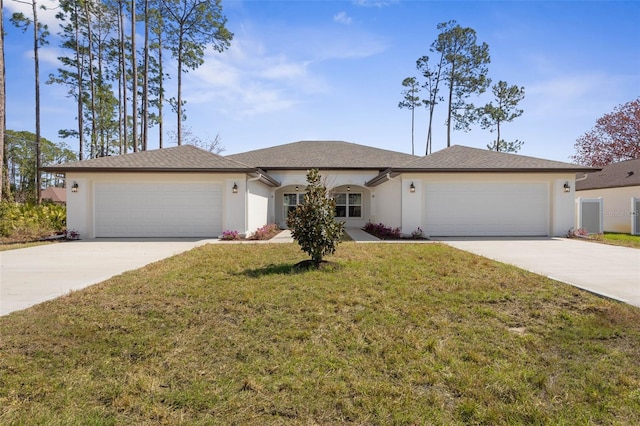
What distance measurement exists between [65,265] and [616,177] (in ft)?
82.4

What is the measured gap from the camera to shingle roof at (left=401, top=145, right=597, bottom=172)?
12.9 m

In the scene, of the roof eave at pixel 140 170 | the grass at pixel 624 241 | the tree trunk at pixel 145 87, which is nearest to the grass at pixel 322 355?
the roof eave at pixel 140 170

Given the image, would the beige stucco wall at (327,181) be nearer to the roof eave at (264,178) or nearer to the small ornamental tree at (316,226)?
the roof eave at (264,178)

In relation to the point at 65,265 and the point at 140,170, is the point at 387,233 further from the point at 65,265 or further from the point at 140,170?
the point at 65,265

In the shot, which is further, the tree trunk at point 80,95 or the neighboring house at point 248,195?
the tree trunk at point 80,95

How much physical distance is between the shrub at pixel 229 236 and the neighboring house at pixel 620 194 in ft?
53.2

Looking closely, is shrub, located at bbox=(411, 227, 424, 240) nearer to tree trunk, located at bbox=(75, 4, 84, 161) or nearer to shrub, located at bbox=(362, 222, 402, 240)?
shrub, located at bbox=(362, 222, 402, 240)

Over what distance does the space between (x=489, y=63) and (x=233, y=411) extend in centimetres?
3102

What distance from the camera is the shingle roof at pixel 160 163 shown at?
12.5m

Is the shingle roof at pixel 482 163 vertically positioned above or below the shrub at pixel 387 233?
above

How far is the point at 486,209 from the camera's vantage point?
13500 millimetres

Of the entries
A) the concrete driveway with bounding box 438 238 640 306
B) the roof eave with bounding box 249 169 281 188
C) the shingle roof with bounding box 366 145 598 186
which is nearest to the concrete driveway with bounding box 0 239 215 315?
the roof eave with bounding box 249 169 281 188

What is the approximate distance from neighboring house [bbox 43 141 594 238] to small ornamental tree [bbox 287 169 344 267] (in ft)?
21.3

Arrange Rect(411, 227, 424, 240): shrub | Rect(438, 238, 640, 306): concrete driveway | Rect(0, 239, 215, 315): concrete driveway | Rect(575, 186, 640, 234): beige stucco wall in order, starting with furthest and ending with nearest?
Rect(575, 186, 640, 234): beige stucco wall, Rect(411, 227, 424, 240): shrub, Rect(438, 238, 640, 306): concrete driveway, Rect(0, 239, 215, 315): concrete driveway
